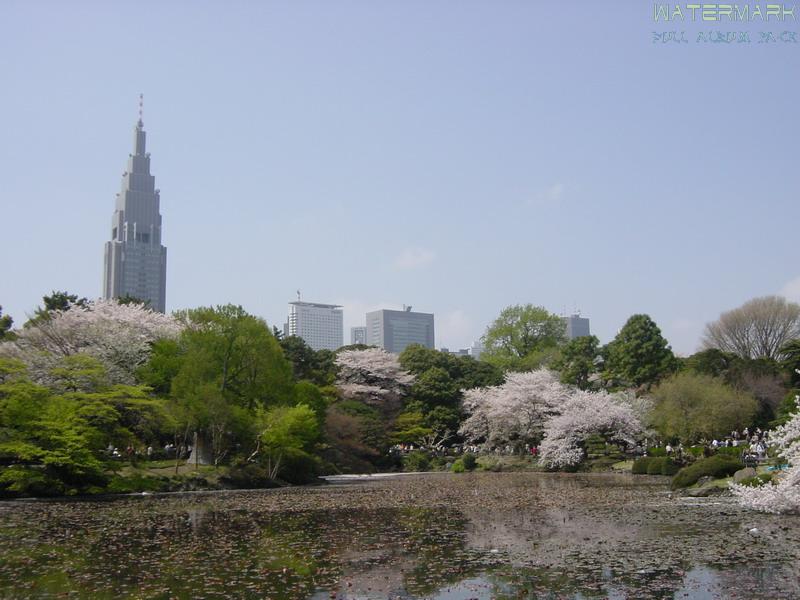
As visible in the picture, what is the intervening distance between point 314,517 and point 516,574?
989 cm

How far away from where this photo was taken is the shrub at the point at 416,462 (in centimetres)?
5353

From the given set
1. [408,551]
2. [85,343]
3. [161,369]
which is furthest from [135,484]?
[408,551]

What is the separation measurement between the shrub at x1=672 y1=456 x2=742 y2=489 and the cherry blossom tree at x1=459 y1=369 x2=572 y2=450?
2456 centimetres

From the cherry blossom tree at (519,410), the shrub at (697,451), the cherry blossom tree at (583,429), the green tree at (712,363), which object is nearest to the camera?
the shrub at (697,451)

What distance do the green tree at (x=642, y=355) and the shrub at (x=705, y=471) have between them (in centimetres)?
2942

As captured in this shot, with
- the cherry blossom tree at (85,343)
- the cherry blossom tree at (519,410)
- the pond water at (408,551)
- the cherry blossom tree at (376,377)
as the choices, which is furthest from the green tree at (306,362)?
the pond water at (408,551)

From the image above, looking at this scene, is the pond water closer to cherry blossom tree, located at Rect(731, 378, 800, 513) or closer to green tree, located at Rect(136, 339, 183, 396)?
cherry blossom tree, located at Rect(731, 378, 800, 513)

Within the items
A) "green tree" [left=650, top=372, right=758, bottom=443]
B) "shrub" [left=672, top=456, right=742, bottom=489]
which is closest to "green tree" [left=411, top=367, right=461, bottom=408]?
"green tree" [left=650, top=372, right=758, bottom=443]

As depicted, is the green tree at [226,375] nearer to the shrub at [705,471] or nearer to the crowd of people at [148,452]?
the crowd of people at [148,452]

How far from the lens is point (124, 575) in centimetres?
1135

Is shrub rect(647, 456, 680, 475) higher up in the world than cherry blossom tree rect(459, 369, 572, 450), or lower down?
lower down

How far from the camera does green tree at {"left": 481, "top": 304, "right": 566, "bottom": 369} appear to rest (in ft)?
261

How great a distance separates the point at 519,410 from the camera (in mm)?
55781

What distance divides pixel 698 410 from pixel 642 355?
17229 mm
